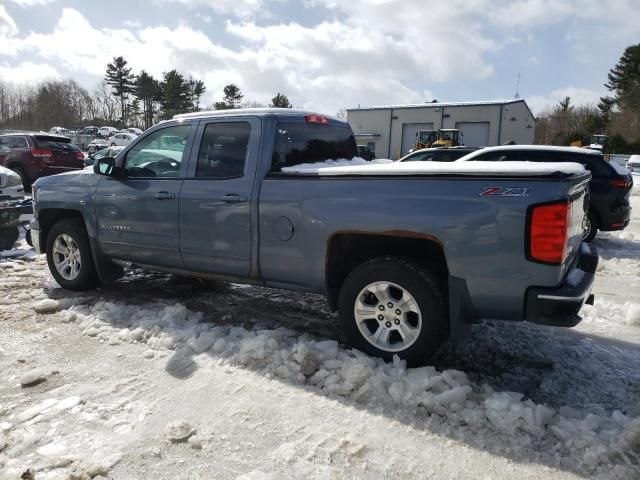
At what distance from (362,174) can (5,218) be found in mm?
6763

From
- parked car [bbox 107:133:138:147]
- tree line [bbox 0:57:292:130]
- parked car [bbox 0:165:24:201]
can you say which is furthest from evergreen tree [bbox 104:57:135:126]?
parked car [bbox 0:165:24:201]

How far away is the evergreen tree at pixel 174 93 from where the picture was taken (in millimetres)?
66625

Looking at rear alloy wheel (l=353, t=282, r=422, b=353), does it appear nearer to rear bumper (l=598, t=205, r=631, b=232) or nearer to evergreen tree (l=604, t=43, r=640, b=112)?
rear bumper (l=598, t=205, r=631, b=232)

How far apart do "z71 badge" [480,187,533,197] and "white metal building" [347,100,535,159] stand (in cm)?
3915

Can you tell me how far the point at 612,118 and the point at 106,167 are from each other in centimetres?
6287

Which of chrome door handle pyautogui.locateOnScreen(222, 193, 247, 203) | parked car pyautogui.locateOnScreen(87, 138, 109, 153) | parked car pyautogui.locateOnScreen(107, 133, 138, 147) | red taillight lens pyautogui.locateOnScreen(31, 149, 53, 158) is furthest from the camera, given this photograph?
parked car pyautogui.locateOnScreen(107, 133, 138, 147)

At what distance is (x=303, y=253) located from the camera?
390 centimetres

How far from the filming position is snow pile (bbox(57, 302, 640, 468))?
277 centimetres

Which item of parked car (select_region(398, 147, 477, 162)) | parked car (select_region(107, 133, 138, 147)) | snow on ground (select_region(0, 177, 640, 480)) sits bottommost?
snow on ground (select_region(0, 177, 640, 480))

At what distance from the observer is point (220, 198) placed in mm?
4250

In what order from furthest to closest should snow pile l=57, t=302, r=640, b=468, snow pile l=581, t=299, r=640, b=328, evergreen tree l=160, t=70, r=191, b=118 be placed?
1. evergreen tree l=160, t=70, r=191, b=118
2. snow pile l=581, t=299, r=640, b=328
3. snow pile l=57, t=302, r=640, b=468

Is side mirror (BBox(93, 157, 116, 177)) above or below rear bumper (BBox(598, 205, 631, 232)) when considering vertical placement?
above

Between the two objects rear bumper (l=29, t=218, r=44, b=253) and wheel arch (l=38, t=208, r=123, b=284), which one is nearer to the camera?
wheel arch (l=38, t=208, r=123, b=284)

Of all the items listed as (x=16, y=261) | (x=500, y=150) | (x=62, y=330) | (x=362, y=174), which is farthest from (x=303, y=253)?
(x=500, y=150)
